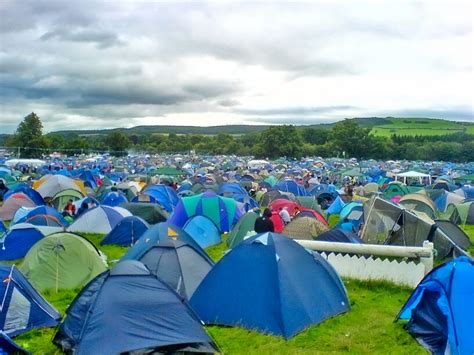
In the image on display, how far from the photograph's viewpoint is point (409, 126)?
159375mm

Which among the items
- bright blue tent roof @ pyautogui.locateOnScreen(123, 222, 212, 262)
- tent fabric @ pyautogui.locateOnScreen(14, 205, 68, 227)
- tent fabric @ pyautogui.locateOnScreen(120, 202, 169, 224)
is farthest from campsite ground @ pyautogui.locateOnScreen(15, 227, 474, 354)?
tent fabric @ pyautogui.locateOnScreen(120, 202, 169, 224)

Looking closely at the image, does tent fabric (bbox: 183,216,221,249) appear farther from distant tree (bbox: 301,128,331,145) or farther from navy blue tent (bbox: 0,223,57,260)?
distant tree (bbox: 301,128,331,145)

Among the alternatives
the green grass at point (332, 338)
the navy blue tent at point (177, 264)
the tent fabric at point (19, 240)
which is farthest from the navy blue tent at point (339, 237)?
the tent fabric at point (19, 240)

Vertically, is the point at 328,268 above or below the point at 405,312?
above

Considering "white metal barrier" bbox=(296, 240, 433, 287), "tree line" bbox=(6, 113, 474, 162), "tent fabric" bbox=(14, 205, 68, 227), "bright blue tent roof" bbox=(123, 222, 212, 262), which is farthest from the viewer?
"tree line" bbox=(6, 113, 474, 162)

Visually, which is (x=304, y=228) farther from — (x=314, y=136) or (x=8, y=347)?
(x=314, y=136)

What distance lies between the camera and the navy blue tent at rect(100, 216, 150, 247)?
15.7 m

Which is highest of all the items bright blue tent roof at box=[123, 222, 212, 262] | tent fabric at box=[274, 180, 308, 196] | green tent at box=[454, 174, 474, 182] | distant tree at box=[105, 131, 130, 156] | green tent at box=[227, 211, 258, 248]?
distant tree at box=[105, 131, 130, 156]

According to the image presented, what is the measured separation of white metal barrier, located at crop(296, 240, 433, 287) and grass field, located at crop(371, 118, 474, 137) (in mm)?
135325

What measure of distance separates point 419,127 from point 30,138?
115216 mm

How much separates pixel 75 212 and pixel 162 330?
15.5 m

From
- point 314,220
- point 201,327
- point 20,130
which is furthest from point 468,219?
point 20,130

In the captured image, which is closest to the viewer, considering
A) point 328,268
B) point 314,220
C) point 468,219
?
point 328,268

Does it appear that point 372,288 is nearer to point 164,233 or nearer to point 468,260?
point 468,260
